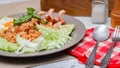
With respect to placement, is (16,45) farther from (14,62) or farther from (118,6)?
(118,6)

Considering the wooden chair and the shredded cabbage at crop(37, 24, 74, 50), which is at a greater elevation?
the wooden chair

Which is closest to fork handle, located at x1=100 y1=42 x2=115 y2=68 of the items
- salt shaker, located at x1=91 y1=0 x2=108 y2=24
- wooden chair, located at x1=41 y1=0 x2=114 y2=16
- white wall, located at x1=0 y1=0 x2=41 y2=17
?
salt shaker, located at x1=91 y1=0 x2=108 y2=24

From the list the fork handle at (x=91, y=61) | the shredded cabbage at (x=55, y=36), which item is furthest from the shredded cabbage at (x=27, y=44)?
the fork handle at (x=91, y=61)

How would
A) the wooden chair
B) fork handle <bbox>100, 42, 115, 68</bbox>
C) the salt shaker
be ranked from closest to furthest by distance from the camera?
fork handle <bbox>100, 42, 115, 68</bbox> → the salt shaker → the wooden chair

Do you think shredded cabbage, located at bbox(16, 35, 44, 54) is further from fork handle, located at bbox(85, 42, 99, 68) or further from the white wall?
the white wall

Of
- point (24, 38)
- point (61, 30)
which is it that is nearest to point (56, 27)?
point (61, 30)

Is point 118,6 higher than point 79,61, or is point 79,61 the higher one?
point 118,6
